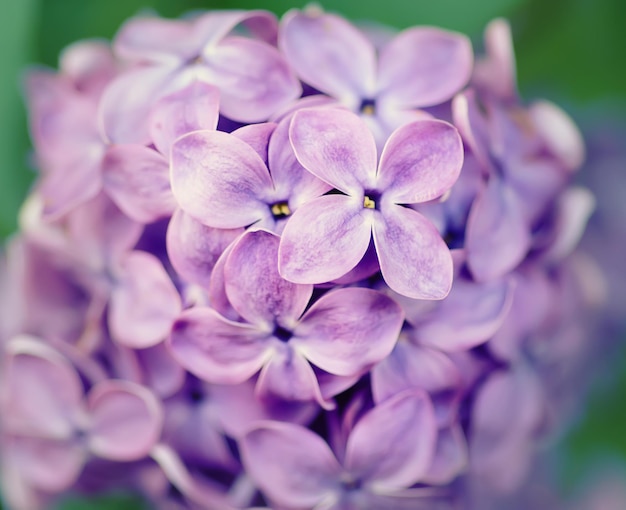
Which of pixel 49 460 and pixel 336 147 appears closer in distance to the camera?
pixel 336 147

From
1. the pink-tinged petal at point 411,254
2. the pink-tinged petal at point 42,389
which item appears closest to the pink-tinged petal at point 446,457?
the pink-tinged petal at point 411,254

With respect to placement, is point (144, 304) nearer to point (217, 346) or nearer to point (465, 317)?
point (217, 346)

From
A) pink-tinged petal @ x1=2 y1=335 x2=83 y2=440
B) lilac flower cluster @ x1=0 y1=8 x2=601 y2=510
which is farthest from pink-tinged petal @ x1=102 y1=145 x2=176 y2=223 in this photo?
pink-tinged petal @ x1=2 y1=335 x2=83 y2=440

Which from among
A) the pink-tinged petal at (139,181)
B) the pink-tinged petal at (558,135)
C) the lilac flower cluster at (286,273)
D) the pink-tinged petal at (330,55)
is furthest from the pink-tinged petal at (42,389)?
the pink-tinged petal at (558,135)

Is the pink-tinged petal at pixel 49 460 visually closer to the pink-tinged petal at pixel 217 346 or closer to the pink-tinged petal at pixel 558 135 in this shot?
the pink-tinged petal at pixel 217 346

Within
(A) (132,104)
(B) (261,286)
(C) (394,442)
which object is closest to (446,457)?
(C) (394,442)

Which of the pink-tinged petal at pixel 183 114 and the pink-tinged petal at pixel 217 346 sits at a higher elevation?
the pink-tinged petal at pixel 183 114

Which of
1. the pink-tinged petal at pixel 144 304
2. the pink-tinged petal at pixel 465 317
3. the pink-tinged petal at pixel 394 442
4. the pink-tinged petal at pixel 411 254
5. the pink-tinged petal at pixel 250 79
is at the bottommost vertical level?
the pink-tinged petal at pixel 394 442

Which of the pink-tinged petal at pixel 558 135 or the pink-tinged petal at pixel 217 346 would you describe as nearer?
the pink-tinged petal at pixel 217 346

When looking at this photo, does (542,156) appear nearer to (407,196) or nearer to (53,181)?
(407,196)
